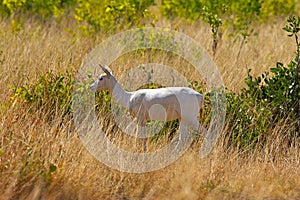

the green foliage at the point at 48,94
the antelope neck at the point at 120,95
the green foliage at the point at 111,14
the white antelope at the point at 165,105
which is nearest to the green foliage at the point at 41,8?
the green foliage at the point at 111,14

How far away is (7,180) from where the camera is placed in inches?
176

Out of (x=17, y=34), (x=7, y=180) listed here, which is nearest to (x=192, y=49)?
(x=17, y=34)

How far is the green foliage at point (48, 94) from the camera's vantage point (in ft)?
19.4

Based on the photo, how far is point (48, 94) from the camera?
20.1ft

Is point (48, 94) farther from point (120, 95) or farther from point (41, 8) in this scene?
point (41, 8)

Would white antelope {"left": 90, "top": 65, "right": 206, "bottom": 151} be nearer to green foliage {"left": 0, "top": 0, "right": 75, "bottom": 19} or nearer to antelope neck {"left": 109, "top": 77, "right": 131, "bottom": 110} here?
antelope neck {"left": 109, "top": 77, "right": 131, "bottom": 110}

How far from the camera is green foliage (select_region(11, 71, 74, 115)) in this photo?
5.92 m

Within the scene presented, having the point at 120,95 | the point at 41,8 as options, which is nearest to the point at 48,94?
the point at 120,95

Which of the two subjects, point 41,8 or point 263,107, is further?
point 41,8

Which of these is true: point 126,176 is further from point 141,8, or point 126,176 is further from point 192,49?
point 141,8

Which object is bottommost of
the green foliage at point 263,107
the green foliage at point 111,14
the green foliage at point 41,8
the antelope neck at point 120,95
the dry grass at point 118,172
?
the dry grass at point 118,172

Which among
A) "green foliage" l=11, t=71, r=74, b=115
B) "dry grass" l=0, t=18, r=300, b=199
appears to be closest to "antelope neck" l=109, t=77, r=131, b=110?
"dry grass" l=0, t=18, r=300, b=199

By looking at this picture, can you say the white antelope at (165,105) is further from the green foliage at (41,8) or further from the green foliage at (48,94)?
the green foliage at (41,8)

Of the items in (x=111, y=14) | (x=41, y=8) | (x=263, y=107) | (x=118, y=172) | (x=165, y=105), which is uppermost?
(x=41, y=8)
